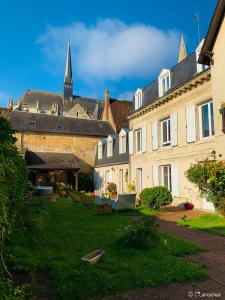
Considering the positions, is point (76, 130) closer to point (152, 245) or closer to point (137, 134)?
point (137, 134)

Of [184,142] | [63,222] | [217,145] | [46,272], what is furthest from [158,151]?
[46,272]

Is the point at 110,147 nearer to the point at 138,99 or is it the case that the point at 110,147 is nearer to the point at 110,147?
the point at 110,147

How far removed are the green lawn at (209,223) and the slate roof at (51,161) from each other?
15.7m

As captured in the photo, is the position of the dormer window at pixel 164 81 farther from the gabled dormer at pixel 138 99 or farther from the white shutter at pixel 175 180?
the white shutter at pixel 175 180

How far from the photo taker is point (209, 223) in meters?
8.98

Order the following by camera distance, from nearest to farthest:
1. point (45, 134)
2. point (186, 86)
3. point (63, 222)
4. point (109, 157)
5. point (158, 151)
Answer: point (63, 222) → point (186, 86) → point (158, 151) → point (109, 157) → point (45, 134)

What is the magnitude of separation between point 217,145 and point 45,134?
19.5 m

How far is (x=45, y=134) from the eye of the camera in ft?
87.0

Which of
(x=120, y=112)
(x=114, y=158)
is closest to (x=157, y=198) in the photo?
(x=114, y=158)

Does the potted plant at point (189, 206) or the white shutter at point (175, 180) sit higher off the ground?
the white shutter at point (175, 180)

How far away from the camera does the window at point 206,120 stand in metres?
11.6

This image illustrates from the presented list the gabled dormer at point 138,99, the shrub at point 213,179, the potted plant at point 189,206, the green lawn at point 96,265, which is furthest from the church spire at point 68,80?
the green lawn at point 96,265

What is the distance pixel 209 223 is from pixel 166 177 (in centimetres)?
618

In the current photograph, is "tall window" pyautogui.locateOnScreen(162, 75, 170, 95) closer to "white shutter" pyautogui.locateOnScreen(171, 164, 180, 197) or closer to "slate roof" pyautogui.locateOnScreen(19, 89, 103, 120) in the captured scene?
"white shutter" pyautogui.locateOnScreen(171, 164, 180, 197)
